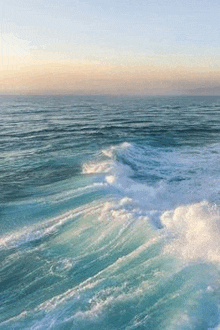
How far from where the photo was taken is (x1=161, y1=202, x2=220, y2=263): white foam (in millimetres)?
9156

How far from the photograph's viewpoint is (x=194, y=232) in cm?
1026

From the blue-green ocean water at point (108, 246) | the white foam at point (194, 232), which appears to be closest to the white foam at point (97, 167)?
the blue-green ocean water at point (108, 246)

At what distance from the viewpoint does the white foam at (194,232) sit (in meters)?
9.16

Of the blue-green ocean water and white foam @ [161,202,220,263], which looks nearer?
the blue-green ocean water

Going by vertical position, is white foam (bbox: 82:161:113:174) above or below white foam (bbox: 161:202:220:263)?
above

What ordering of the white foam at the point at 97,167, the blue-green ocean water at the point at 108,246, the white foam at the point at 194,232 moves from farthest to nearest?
the white foam at the point at 97,167
the white foam at the point at 194,232
the blue-green ocean water at the point at 108,246

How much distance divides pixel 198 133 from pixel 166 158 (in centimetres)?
1545

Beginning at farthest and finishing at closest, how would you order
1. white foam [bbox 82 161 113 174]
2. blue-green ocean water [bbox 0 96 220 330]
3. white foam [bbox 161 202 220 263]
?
white foam [bbox 82 161 113 174] → white foam [bbox 161 202 220 263] → blue-green ocean water [bbox 0 96 220 330]

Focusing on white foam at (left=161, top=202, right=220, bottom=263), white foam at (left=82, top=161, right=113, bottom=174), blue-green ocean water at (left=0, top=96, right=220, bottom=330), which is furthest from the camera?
white foam at (left=82, top=161, right=113, bottom=174)

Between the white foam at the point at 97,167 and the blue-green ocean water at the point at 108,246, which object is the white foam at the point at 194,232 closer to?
the blue-green ocean water at the point at 108,246

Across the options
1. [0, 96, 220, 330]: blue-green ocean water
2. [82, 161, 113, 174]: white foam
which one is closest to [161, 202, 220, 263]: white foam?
[0, 96, 220, 330]: blue-green ocean water

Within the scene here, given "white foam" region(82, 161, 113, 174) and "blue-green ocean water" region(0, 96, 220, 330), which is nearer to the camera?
"blue-green ocean water" region(0, 96, 220, 330)

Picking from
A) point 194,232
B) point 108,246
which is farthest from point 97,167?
point 194,232

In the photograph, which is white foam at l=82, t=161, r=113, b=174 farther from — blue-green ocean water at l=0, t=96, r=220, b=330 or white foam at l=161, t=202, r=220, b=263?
white foam at l=161, t=202, r=220, b=263
